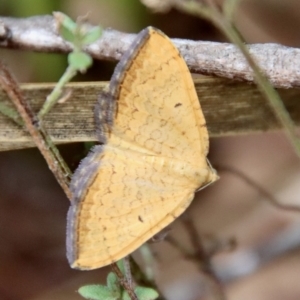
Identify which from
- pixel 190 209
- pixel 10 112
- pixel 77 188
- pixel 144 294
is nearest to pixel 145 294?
pixel 144 294

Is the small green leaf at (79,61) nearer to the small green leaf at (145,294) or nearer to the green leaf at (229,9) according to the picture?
the green leaf at (229,9)

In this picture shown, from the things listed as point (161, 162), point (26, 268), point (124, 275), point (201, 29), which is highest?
point (201, 29)

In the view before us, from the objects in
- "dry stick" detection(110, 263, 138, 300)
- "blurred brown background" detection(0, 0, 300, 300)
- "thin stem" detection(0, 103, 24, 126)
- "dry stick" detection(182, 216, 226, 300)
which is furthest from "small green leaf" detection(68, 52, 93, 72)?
"blurred brown background" detection(0, 0, 300, 300)

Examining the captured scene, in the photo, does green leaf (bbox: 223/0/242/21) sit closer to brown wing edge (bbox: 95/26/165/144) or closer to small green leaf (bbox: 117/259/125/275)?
brown wing edge (bbox: 95/26/165/144)

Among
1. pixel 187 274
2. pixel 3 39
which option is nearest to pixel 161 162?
pixel 3 39

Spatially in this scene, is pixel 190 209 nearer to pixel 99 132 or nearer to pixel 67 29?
pixel 99 132

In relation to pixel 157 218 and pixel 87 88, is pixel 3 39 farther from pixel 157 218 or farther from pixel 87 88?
pixel 157 218
